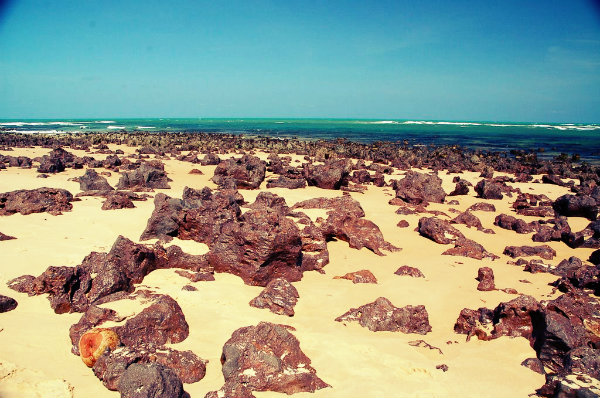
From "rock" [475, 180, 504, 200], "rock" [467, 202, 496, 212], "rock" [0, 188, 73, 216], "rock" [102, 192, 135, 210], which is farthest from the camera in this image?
"rock" [475, 180, 504, 200]

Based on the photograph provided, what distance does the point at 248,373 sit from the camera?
13.5ft

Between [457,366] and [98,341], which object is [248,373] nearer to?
[98,341]

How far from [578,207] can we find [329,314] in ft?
37.9

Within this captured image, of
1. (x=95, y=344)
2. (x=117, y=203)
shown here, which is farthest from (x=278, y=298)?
(x=117, y=203)

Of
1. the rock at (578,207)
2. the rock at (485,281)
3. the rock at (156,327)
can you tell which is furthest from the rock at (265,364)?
the rock at (578,207)

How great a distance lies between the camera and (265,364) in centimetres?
415

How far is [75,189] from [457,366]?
13544mm

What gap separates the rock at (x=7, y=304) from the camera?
17.2ft

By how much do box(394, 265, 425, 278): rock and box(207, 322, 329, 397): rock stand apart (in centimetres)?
385

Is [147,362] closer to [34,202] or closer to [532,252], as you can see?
[34,202]

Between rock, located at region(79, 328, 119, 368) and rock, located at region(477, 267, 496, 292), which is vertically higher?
rock, located at region(79, 328, 119, 368)

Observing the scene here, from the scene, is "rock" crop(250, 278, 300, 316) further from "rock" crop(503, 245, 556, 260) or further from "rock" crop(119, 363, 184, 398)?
"rock" crop(503, 245, 556, 260)

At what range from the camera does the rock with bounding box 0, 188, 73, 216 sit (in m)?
9.91

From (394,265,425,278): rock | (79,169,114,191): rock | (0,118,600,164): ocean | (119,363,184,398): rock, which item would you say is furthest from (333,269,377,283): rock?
(0,118,600,164): ocean
